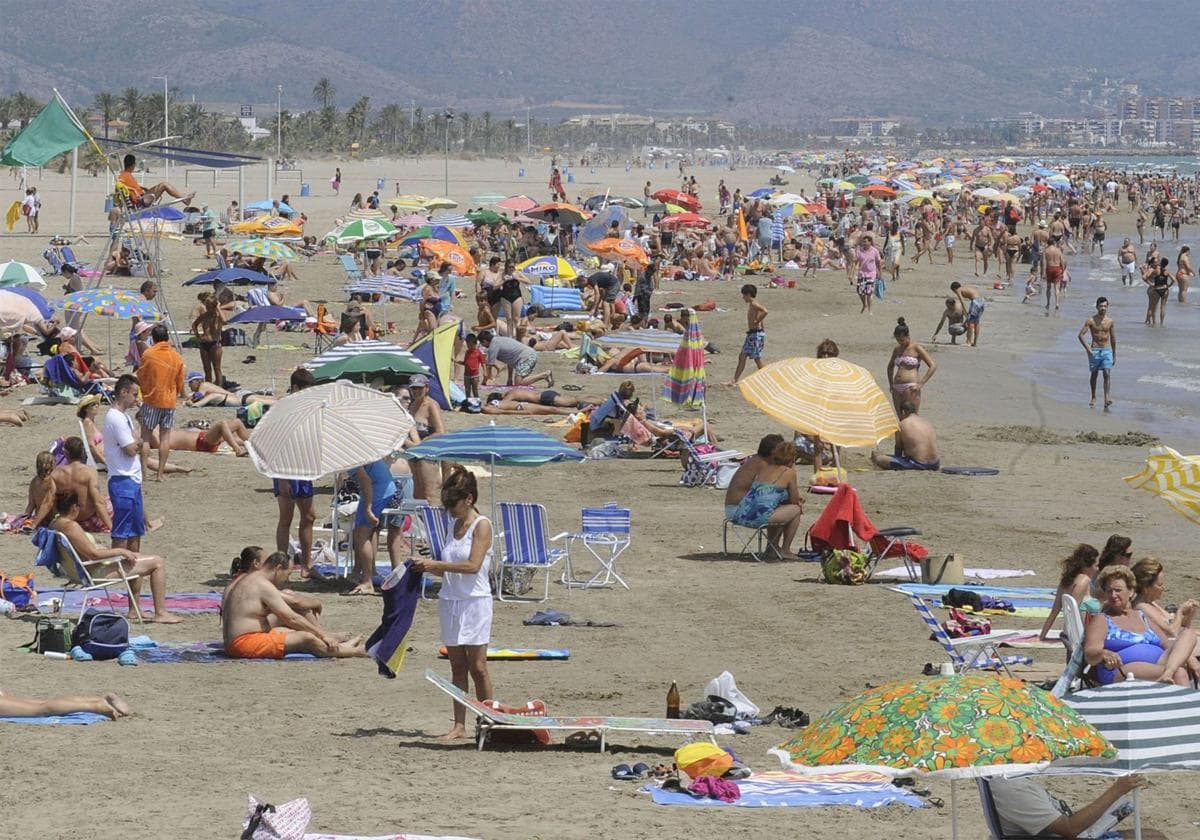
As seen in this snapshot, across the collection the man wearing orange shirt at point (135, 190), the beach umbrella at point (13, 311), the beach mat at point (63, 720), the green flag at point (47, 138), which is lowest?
the beach mat at point (63, 720)

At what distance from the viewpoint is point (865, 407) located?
41.8 ft

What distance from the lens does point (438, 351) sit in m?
15.8

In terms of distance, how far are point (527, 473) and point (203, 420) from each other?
3.60 metres

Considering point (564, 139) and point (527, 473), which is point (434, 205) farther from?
point (564, 139)

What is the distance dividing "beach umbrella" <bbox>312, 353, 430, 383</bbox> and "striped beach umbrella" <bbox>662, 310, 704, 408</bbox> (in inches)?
134

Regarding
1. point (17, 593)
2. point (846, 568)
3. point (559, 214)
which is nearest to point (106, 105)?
point (559, 214)

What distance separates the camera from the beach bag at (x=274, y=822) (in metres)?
5.94

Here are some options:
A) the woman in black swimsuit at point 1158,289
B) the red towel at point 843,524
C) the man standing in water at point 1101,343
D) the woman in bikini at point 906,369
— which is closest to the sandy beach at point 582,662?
the red towel at point 843,524

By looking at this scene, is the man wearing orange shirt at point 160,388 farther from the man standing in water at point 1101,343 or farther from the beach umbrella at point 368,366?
the man standing in water at point 1101,343

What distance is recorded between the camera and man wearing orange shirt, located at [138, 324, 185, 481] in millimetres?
14031

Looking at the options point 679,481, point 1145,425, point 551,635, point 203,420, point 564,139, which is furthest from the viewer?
point 564,139

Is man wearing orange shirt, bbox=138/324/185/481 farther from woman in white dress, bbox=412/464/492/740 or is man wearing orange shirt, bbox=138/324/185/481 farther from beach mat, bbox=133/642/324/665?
woman in white dress, bbox=412/464/492/740

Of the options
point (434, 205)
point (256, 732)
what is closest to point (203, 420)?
point (256, 732)

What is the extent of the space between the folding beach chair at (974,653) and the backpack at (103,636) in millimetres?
4158
